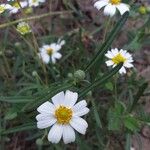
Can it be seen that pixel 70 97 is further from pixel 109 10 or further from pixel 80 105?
pixel 109 10

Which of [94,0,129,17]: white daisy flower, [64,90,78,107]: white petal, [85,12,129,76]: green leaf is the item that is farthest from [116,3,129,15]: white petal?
[64,90,78,107]: white petal

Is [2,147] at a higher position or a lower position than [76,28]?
lower

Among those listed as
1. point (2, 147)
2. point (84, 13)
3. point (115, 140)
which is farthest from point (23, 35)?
point (84, 13)

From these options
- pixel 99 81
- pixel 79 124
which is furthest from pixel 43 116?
pixel 99 81

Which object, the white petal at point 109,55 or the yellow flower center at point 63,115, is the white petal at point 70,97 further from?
the white petal at point 109,55

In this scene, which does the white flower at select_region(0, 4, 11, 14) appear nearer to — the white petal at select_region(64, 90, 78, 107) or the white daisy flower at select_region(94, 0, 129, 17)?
the white daisy flower at select_region(94, 0, 129, 17)

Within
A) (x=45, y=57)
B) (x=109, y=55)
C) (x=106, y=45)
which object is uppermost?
(x=45, y=57)

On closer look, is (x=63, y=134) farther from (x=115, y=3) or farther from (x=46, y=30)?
(x=46, y=30)
